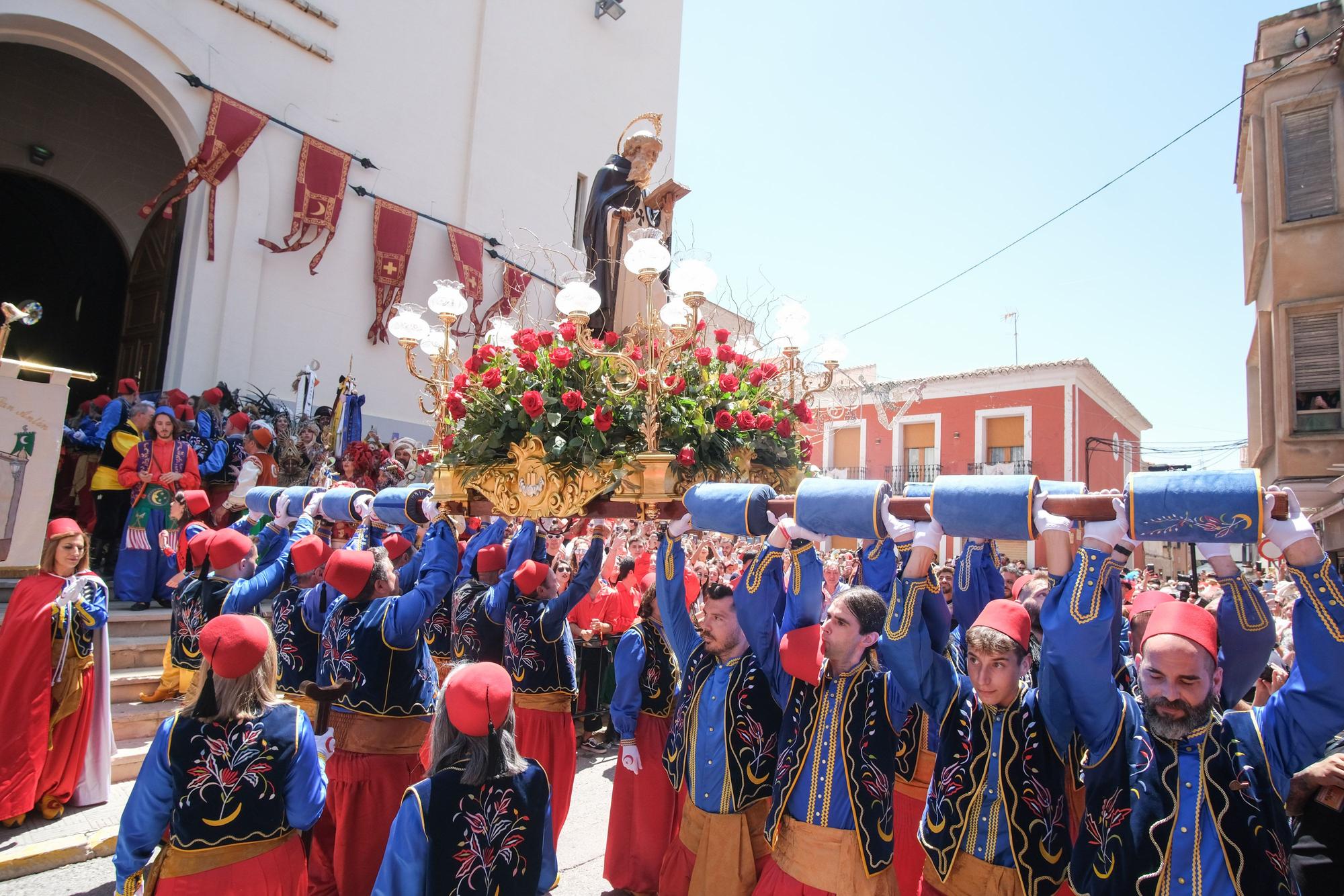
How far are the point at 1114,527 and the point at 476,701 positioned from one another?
A: 2059 mm

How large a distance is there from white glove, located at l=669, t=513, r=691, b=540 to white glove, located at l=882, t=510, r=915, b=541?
1.01 metres

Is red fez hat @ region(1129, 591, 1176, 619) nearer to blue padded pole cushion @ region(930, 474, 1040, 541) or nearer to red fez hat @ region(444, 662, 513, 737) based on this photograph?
blue padded pole cushion @ region(930, 474, 1040, 541)

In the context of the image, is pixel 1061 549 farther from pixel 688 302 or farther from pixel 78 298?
pixel 78 298

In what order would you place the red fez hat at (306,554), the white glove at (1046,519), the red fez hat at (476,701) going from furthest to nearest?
the red fez hat at (306,554) → the red fez hat at (476,701) → the white glove at (1046,519)

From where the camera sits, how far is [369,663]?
408 cm

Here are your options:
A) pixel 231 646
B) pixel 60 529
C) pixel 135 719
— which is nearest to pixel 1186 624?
pixel 231 646

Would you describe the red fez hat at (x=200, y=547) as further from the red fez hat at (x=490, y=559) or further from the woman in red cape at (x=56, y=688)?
the red fez hat at (x=490, y=559)

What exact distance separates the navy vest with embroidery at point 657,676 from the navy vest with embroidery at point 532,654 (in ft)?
1.87

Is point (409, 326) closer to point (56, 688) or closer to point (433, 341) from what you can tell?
point (433, 341)

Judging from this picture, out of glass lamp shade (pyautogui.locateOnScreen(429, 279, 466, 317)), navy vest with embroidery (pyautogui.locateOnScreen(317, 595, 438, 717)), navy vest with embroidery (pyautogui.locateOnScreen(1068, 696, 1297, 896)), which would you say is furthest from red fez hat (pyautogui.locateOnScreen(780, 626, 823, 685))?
glass lamp shade (pyautogui.locateOnScreen(429, 279, 466, 317))

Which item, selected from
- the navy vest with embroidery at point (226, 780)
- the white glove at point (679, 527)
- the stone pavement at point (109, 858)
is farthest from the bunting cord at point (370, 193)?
the navy vest with embroidery at point (226, 780)

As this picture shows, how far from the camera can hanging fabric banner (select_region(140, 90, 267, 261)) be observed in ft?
35.3

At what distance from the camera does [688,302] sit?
3.55 meters

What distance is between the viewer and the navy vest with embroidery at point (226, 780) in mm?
2725
